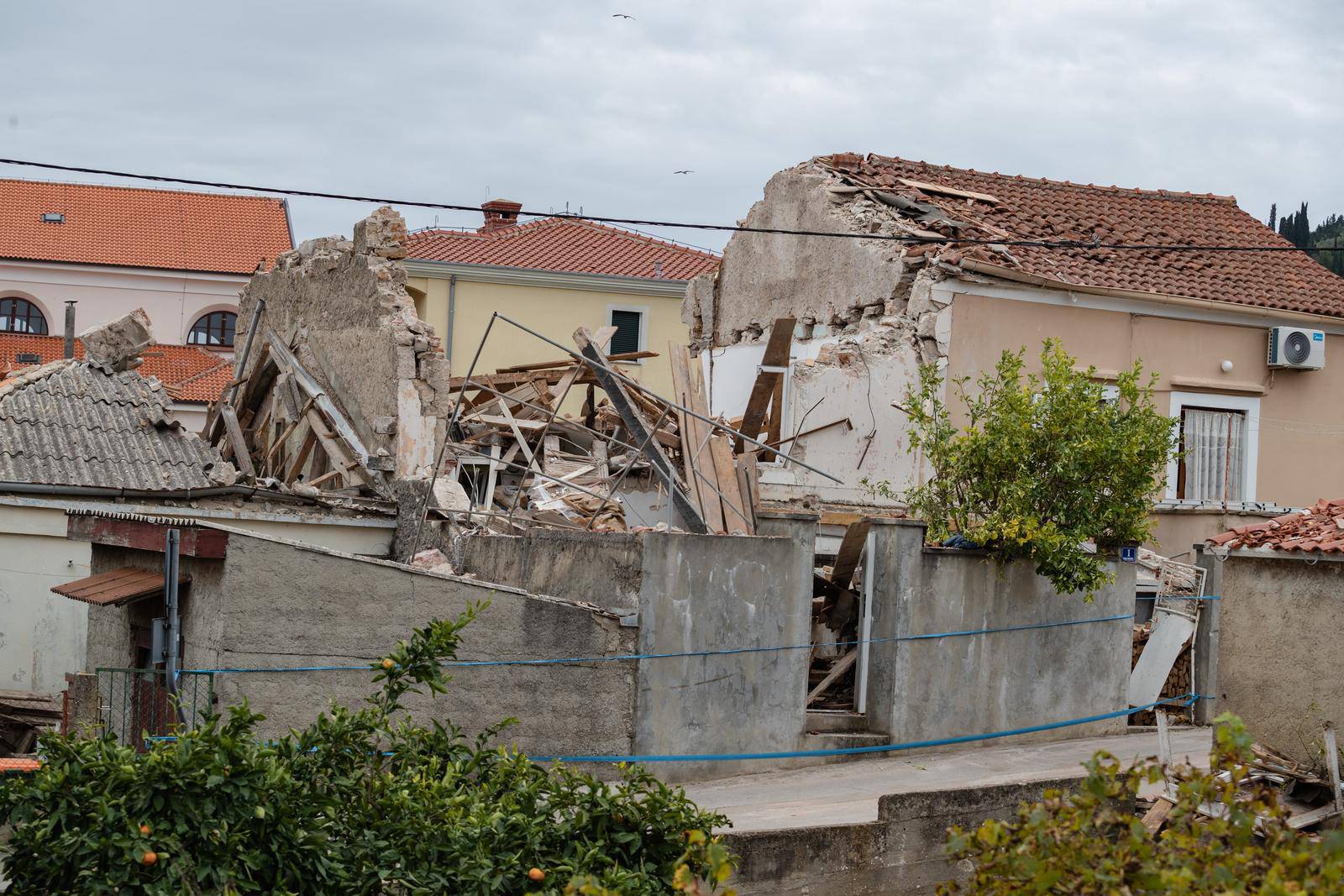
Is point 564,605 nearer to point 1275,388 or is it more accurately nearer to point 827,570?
point 827,570

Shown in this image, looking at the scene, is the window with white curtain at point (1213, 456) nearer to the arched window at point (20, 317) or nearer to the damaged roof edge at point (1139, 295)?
the damaged roof edge at point (1139, 295)

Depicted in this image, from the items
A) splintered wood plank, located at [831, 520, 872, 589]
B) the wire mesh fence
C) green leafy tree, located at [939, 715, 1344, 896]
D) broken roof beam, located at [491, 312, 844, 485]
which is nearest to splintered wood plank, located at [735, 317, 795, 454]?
broken roof beam, located at [491, 312, 844, 485]

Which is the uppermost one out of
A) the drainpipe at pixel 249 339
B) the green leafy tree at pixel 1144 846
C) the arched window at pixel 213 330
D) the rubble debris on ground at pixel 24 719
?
the arched window at pixel 213 330

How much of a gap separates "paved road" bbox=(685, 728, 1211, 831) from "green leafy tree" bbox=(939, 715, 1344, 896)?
4.87 m

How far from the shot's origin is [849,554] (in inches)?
527

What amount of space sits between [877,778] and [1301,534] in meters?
4.15

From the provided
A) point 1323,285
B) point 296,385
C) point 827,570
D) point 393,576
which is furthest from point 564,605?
point 1323,285

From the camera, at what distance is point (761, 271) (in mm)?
21531

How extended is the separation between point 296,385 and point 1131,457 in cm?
994

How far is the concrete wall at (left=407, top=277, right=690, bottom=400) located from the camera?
123ft

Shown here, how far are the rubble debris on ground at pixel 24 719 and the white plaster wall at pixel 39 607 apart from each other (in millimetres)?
462

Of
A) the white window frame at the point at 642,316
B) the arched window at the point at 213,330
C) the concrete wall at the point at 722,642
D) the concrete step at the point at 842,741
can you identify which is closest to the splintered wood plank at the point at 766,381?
the concrete wall at the point at 722,642

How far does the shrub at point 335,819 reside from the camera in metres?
5.28

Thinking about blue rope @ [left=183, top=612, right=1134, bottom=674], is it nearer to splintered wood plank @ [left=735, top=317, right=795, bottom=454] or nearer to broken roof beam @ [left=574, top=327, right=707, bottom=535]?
broken roof beam @ [left=574, top=327, right=707, bottom=535]
